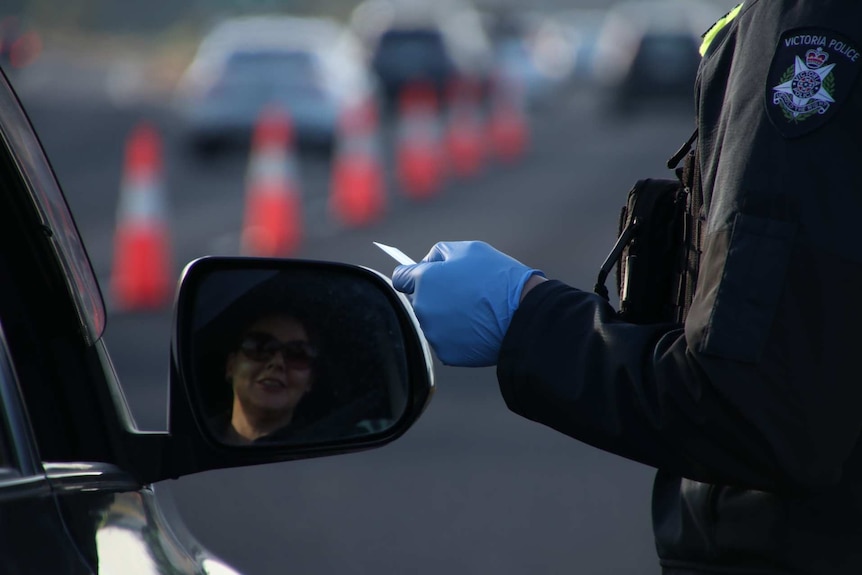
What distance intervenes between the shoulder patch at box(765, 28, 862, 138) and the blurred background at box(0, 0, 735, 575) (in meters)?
1.05

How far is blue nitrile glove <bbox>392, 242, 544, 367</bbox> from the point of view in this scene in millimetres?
1950

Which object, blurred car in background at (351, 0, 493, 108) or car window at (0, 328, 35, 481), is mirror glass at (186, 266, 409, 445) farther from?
blurred car in background at (351, 0, 493, 108)

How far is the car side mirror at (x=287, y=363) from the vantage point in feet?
5.73

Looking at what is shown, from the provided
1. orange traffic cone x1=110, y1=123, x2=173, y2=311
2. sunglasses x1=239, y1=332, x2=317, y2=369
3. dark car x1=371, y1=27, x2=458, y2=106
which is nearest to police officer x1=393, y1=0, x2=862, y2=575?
sunglasses x1=239, y1=332, x2=317, y2=369

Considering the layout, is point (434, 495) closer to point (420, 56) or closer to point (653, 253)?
point (653, 253)

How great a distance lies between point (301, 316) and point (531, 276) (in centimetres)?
33

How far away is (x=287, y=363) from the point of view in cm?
175

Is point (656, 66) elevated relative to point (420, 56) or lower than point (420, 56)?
lower

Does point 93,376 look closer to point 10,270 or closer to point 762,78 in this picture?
point 10,270

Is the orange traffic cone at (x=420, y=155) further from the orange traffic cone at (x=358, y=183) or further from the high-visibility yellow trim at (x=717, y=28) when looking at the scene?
the high-visibility yellow trim at (x=717, y=28)

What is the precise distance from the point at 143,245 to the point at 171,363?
799 centimetres

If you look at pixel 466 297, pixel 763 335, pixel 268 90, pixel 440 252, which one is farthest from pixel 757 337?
pixel 268 90

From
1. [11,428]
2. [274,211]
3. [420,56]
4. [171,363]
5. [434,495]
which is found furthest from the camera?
[420,56]

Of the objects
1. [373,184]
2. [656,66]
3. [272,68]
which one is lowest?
[656,66]
